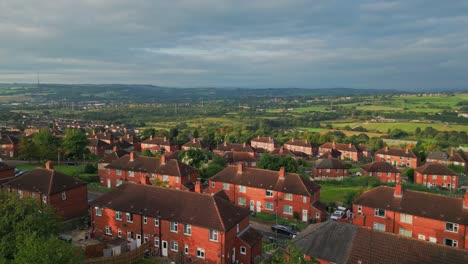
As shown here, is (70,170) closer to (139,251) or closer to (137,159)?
(137,159)

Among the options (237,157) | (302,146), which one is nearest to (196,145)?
(237,157)

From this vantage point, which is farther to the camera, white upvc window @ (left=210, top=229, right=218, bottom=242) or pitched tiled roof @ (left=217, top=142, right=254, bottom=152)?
pitched tiled roof @ (left=217, top=142, right=254, bottom=152)

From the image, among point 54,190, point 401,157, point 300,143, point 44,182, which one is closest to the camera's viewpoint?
point 54,190

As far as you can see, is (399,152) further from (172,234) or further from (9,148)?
(9,148)

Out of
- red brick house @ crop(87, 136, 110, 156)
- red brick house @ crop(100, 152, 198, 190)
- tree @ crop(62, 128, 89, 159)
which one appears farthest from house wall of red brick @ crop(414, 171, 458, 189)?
red brick house @ crop(87, 136, 110, 156)

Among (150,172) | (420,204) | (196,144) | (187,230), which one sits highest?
(420,204)

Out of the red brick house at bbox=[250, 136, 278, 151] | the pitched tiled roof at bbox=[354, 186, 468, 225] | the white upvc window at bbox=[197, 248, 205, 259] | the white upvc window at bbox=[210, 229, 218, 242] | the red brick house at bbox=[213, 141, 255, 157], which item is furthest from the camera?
the red brick house at bbox=[250, 136, 278, 151]

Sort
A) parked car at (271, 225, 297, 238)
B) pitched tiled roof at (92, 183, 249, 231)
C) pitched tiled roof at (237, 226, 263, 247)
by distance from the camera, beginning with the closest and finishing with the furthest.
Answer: pitched tiled roof at (92, 183, 249, 231) < pitched tiled roof at (237, 226, 263, 247) < parked car at (271, 225, 297, 238)

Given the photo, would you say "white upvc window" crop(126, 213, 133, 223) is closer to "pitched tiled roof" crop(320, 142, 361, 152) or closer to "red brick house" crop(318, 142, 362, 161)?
"red brick house" crop(318, 142, 362, 161)

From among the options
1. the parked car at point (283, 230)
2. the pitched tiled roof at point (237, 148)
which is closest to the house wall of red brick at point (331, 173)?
the pitched tiled roof at point (237, 148)
